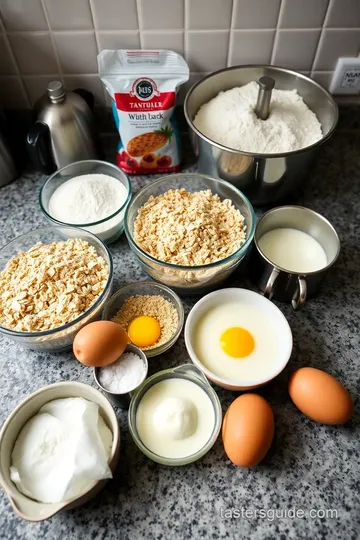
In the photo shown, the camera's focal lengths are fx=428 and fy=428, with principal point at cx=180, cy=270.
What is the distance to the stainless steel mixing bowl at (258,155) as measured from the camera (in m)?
0.94

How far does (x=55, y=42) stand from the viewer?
105cm

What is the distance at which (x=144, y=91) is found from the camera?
3.36 ft

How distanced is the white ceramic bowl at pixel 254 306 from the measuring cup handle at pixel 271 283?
0.09 ft

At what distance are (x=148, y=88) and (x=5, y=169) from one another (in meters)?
0.44

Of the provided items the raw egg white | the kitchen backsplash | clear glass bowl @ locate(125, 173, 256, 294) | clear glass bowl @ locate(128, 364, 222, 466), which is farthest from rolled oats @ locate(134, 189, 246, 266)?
the kitchen backsplash

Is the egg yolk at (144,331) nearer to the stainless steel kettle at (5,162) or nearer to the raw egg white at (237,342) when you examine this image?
the raw egg white at (237,342)

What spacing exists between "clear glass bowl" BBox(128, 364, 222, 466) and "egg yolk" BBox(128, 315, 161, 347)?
8cm

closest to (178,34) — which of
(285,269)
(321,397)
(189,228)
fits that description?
(189,228)

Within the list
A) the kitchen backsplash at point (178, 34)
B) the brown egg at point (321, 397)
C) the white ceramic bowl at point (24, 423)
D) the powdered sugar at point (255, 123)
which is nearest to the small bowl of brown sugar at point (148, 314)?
the white ceramic bowl at point (24, 423)

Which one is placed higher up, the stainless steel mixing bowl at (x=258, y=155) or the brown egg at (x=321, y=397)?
the stainless steel mixing bowl at (x=258, y=155)

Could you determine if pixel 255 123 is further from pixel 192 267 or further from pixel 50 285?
pixel 50 285

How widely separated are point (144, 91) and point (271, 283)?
1.81ft

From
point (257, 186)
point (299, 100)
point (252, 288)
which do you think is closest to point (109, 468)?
point (252, 288)

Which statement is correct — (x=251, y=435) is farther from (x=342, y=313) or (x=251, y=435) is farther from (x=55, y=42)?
(x=55, y=42)
